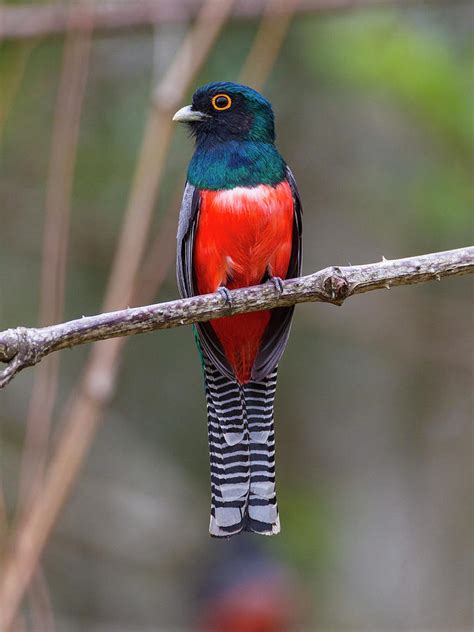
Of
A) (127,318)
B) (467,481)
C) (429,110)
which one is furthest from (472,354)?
(127,318)

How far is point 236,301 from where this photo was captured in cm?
356

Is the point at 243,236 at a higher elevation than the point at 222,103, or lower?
lower

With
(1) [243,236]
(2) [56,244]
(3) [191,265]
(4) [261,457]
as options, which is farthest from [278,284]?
(2) [56,244]

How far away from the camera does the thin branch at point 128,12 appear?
541 cm

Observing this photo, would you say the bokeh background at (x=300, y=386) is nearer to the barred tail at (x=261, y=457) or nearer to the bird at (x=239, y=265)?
the bird at (x=239, y=265)

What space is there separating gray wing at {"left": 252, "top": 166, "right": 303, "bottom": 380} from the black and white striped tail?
5cm

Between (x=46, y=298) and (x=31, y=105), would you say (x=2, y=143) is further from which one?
(x=46, y=298)

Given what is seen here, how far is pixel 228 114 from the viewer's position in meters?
4.36

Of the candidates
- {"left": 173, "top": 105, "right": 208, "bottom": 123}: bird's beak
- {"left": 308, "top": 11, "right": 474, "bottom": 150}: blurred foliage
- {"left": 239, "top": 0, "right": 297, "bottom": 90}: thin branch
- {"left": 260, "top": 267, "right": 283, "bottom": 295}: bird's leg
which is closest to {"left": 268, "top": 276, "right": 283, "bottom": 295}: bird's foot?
{"left": 260, "top": 267, "right": 283, "bottom": 295}: bird's leg

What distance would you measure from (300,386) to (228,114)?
11.1ft

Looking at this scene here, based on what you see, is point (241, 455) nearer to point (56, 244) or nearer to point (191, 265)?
point (191, 265)

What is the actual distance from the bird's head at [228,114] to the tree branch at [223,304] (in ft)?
3.12

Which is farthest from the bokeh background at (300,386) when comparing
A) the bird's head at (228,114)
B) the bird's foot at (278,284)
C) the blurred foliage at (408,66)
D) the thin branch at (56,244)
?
the bird's foot at (278,284)

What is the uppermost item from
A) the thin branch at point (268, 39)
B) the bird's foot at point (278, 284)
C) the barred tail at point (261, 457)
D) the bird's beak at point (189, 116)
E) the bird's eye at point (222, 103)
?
the thin branch at point (268, 39)
